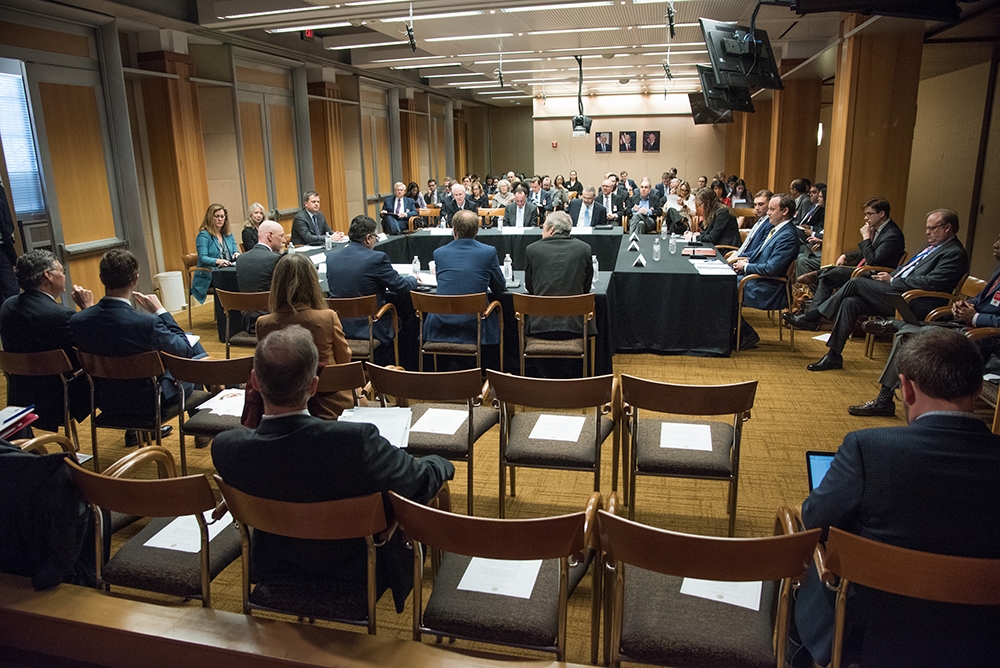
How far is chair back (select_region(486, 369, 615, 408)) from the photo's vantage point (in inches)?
115

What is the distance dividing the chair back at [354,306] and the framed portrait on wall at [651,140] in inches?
685

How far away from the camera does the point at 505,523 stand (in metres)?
1.75

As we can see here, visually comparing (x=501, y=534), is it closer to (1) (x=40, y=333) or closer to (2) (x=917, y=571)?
(2) (x=917, y=571)

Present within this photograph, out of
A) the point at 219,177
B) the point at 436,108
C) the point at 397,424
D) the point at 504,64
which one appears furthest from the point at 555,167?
the point at 397,424

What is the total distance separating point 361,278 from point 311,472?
3.27 m

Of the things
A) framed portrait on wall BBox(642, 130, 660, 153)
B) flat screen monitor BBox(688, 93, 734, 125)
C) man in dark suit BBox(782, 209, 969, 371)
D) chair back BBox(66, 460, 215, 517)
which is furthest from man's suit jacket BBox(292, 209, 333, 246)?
framed portrait on wall BBox(642, 130, 660, 153)

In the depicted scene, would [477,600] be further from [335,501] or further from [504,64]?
[504,64]

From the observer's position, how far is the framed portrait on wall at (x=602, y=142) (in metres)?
20.6

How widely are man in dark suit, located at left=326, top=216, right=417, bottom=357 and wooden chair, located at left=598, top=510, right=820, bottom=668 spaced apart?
3468 mm

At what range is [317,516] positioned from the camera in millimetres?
1846

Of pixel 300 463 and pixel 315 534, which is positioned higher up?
pixel 300 463

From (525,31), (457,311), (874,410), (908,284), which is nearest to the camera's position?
(874,410)

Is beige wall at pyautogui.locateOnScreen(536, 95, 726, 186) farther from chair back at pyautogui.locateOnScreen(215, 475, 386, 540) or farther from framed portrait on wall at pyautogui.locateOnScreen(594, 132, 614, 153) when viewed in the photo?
chair back at pyautogui.locateOnScreen(215, 475, 386, 540)

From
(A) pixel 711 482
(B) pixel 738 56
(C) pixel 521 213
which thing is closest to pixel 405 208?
(C) pixel 521 213
